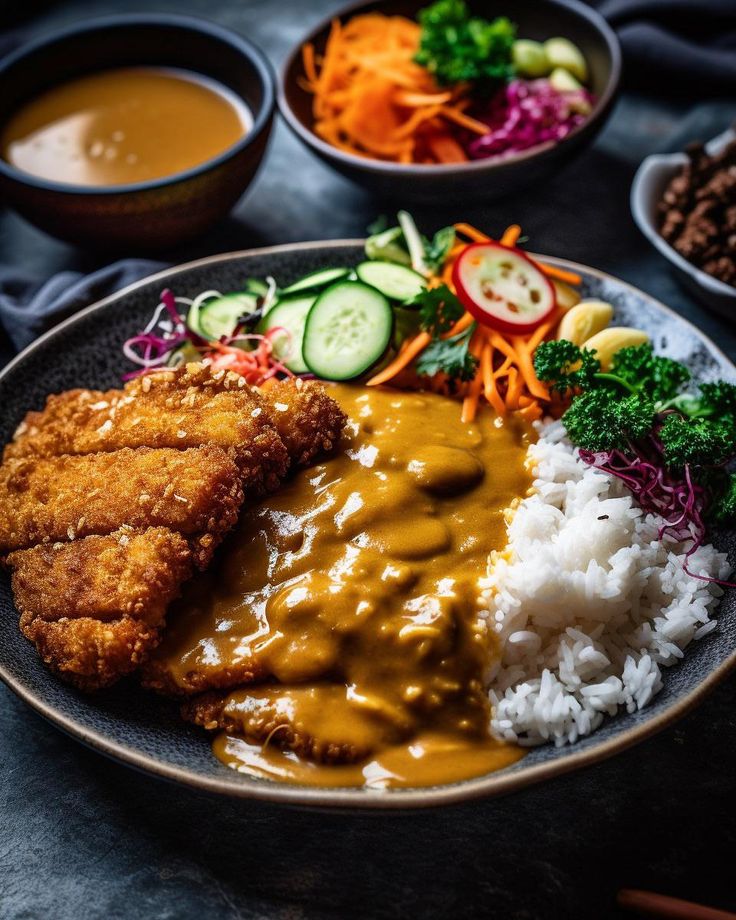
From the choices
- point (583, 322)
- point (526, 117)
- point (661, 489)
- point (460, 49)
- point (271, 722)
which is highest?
point (460, 49)

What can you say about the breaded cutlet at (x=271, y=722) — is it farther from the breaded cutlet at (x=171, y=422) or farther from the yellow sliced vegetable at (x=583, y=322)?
the yellow sliced vegetable at (x=583, y=322)

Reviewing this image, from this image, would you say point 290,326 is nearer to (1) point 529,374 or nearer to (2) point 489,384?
Answer: (2) point 489,384

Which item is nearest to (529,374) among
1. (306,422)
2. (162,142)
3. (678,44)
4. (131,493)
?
(306,422)

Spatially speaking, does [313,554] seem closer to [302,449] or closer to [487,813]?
[302,449]

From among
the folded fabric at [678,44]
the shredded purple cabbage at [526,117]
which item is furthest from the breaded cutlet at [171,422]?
the folded fabric at [678,44]

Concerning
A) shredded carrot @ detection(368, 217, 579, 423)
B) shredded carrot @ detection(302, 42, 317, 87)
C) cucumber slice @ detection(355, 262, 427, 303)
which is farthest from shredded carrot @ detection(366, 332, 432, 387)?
shredded carrot @ detection(302, 42, 317, 87)

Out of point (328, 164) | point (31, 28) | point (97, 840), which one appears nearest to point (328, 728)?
point (97, 840)
